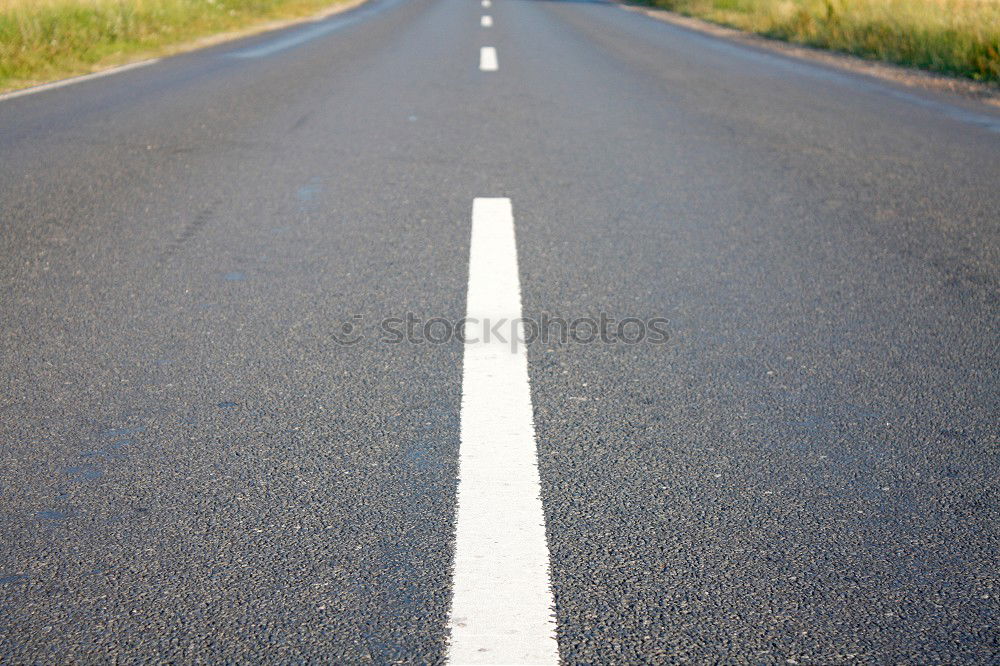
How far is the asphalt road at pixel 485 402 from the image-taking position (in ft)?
5.92

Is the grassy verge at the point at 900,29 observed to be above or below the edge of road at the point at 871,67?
above

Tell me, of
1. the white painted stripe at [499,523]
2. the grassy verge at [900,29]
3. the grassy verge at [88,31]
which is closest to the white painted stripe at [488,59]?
the grassy verge at [88,31]

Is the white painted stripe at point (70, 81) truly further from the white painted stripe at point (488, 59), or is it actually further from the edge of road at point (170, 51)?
the white painted stripe at point (488, 59)

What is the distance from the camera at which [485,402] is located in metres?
2.72

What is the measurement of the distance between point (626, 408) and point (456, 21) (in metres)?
20.7

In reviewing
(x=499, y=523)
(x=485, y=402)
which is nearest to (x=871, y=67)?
(x=485, y=402)

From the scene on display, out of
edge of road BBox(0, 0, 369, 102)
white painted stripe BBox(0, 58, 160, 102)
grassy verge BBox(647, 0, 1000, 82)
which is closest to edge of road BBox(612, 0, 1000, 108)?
grassy verge BBox(647, 0, 1000, 82)

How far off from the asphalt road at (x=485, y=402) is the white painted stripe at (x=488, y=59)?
5814 mm

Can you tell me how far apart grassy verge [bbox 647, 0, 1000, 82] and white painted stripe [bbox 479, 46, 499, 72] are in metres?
5.78

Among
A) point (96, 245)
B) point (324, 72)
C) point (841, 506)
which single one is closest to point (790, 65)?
point (324, 72)

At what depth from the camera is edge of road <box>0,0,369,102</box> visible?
934 cm

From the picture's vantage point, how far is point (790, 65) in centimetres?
1287

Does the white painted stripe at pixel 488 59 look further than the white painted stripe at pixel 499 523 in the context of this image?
Yes

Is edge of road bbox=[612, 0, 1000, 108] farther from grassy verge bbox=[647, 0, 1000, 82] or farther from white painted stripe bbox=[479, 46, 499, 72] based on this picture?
white painted stripe bbox=[479, 46, 499, 72]
